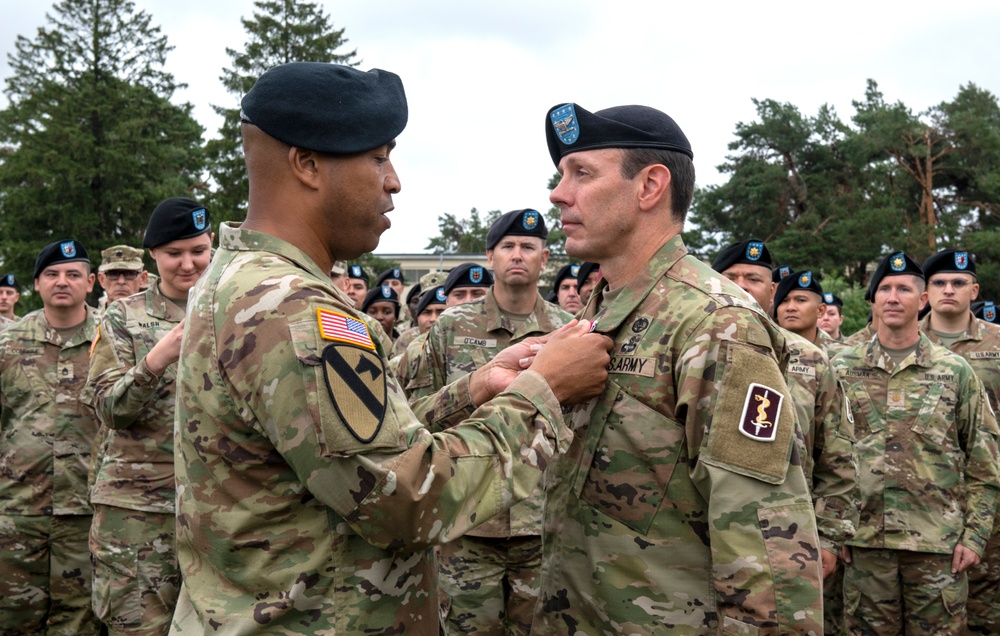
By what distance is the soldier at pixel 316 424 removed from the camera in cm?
226

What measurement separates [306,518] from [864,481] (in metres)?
5.67

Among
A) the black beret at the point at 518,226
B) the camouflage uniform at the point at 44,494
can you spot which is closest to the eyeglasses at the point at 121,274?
the camouflage uniform at the point at 44,494

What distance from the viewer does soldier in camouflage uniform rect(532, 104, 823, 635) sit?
8.54 ft

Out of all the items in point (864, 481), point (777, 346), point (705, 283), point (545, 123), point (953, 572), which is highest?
point (545, 123)

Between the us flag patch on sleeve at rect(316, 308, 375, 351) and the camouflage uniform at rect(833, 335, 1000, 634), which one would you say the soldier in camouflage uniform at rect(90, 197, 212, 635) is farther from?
the camouflage uniform at rect(833, 335, 1000, 634)

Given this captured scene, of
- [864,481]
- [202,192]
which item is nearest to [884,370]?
[864,481]

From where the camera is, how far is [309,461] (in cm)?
225

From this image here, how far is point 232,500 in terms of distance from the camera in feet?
8.05

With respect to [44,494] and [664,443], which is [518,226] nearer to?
[44,494]

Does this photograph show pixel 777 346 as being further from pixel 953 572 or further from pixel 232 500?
pixel 953 572

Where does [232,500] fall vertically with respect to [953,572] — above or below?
above

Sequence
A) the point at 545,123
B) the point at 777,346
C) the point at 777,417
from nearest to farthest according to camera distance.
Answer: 1. the point at 777,417
2. the point at 777,346
3. the point at 545,123

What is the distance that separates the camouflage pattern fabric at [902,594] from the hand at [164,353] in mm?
5315

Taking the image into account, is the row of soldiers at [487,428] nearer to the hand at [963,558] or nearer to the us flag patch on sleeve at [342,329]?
the us flag patch on sleeve at [342,329]
